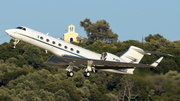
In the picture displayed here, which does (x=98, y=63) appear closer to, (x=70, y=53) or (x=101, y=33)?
(x=70, y=53)

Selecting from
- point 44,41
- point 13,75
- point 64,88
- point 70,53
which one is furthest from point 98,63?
Answer: point 13,75

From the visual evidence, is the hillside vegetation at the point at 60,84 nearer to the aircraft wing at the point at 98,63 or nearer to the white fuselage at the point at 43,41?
the aircraft wing at the point at 98,63

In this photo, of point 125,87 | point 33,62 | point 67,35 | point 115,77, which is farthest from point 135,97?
point 67,35

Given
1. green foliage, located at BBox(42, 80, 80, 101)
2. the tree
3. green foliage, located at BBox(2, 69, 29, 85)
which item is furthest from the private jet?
the tree

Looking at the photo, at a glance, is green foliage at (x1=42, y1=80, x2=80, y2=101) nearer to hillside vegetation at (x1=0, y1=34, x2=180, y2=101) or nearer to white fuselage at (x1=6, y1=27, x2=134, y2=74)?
hillside vegetation at (x1=0, y1=34, x2=180, y2=101)

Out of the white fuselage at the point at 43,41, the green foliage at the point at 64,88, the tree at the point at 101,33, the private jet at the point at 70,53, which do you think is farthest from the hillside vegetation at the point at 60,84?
the white fuselage at the point at 43,41

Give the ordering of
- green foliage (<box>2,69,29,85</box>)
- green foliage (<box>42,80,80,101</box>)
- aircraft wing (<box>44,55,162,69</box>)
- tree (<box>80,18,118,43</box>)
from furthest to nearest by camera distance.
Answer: tree (<box>80,18,118,43</box>) → green foliage (<box>2,69,29,85</box>) → green foliage (<box>42,80,80,101</box>) → aircraft wing (<box>44,55,162,69</box>)

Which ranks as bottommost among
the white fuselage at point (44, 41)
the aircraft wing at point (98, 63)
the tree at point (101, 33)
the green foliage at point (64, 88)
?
the green foliage at point (64, 88)

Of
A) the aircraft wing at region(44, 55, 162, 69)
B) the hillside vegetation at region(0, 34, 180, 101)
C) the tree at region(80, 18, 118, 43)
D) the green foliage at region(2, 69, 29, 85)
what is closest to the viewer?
the aircraft wing at region(44, 55, 162, 69)

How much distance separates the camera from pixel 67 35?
447 feet

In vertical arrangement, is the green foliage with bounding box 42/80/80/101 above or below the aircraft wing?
below

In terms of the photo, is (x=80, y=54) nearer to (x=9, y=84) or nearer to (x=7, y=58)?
(x=9, y=84)

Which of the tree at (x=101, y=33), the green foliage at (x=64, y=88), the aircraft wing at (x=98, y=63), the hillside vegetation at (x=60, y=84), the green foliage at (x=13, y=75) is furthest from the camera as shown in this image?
the tree at (x=101, y=33)

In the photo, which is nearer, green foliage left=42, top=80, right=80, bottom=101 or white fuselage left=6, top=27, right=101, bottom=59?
white fuselage left=6, top=27, right=101, bottom=59
